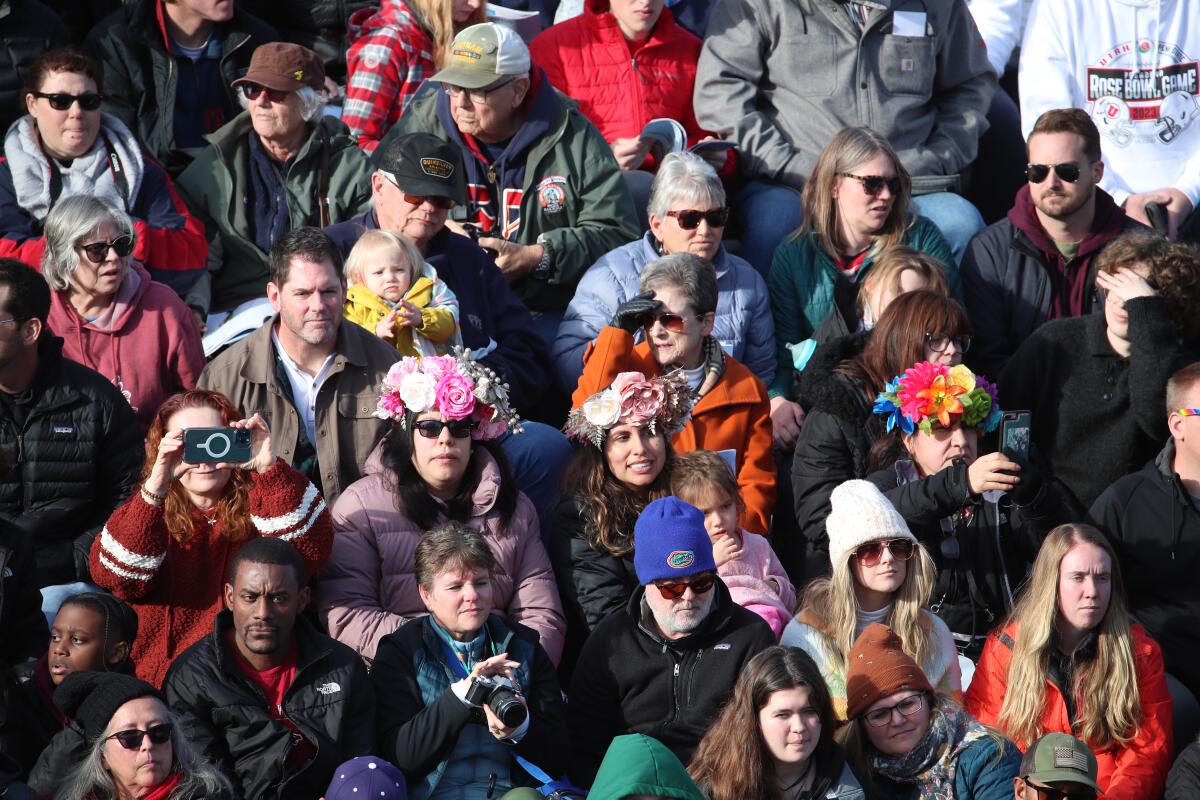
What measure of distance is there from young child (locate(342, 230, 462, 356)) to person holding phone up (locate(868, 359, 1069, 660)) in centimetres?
179

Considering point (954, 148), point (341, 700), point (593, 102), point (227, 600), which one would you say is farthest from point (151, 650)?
point (954, 148)

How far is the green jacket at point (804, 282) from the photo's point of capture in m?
8.03

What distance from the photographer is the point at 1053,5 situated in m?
9.38

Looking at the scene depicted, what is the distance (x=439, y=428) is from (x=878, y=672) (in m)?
1.75

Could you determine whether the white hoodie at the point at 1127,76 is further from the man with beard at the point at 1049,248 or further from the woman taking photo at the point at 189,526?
the woman taking photo at the point at 189,526

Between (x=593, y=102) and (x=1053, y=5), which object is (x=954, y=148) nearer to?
(x=1053, y=5)

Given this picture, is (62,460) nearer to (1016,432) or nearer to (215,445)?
(215,445)

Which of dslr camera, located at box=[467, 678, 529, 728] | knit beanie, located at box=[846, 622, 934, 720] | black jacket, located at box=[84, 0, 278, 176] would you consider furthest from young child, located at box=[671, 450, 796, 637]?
black jacket, located at box=[84, 0, 278, 176]

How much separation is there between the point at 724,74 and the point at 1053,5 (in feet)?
6.09

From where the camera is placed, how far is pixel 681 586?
584 centimetres

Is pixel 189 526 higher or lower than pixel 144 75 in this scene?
lower

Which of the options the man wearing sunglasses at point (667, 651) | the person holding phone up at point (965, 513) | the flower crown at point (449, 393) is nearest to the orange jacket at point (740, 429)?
the person holding phone up at point (965, 513)

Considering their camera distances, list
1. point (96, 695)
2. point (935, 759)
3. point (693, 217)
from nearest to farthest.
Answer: point (96, 695)
point (935, 759)
point (693, 217)

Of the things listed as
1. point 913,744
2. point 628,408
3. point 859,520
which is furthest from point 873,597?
point 628,408
